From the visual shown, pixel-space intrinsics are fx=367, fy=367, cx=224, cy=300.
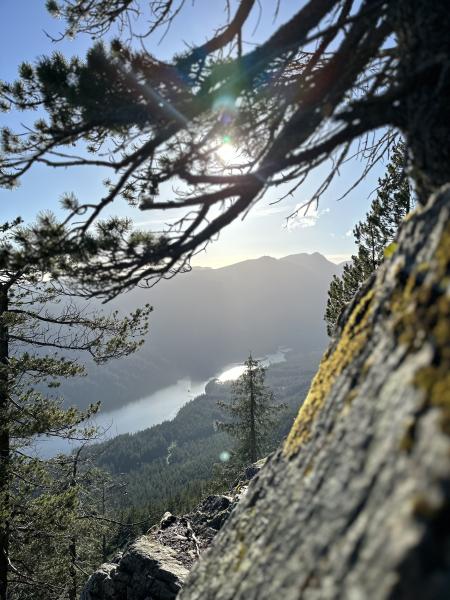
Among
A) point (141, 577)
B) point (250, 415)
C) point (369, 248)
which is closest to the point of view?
point (141, 577)

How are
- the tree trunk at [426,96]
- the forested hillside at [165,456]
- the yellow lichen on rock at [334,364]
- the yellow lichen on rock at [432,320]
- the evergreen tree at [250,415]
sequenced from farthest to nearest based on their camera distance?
1. the forested hillside at [165,456]
2. the evergreen tree at [250,415]
3. the yellow lichen on rock at [334,364]
4. the tree trunk at [426,96]
5. the yellow lichen on rock at [432,320]

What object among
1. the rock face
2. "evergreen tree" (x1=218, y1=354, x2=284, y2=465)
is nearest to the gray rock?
the rock face

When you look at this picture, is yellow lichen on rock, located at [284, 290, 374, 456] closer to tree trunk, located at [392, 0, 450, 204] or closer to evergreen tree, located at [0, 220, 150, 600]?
tree trunk, located at [392, 0, 450, 204]

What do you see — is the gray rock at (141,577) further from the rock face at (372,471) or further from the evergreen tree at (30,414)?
the rock face at (372,471)

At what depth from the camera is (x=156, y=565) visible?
7117 mm

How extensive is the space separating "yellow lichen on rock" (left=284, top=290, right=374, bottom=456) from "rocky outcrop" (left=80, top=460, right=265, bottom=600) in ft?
15.8

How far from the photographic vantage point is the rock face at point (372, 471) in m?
1.24

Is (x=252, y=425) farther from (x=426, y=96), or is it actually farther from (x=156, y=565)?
(x=426, y=96)

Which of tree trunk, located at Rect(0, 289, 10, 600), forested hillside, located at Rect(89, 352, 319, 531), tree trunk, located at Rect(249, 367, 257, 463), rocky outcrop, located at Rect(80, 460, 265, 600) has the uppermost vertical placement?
tree trunk, located at Rect(0, 289, 10, 600)

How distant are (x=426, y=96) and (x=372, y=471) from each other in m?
2.81

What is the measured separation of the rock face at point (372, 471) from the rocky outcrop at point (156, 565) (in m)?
4.31

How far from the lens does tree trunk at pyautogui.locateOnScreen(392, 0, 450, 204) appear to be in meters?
2.80

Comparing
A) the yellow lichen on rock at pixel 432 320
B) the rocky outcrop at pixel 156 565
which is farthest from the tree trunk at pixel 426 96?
the rocky outcrop at pixel 156 565

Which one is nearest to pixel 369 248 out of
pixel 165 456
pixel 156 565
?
pixel 156 565
